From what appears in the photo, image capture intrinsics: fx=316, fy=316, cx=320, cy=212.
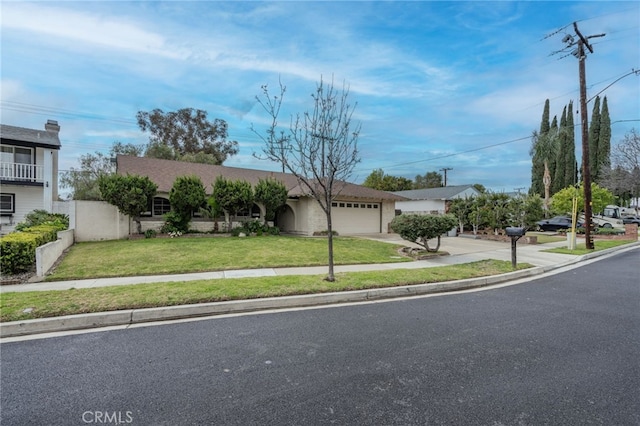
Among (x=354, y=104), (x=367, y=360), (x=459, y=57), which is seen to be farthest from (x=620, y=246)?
(x=367, y=360)

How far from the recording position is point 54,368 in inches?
133

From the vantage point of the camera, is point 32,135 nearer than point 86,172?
Yes

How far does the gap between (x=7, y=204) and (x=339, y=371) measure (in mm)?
22274

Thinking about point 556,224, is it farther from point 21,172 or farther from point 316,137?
point 21,172

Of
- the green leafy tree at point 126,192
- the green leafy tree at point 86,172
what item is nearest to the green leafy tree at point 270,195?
the green leafy tree at point 126,192

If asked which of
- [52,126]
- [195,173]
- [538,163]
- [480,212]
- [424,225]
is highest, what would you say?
[538,163]

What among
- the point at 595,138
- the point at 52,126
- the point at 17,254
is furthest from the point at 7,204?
the point at 595,138

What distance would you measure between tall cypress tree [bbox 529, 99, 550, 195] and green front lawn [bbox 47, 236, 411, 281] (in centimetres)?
3806

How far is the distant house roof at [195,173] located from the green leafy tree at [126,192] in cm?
190

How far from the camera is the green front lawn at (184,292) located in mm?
5004

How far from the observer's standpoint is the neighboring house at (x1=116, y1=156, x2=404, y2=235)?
58.0ft

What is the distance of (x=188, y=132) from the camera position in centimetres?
3778

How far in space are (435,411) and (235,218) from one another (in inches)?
694

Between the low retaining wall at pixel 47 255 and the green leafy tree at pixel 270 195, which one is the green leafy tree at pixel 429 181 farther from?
the low retaining wall at pixel 47 255
